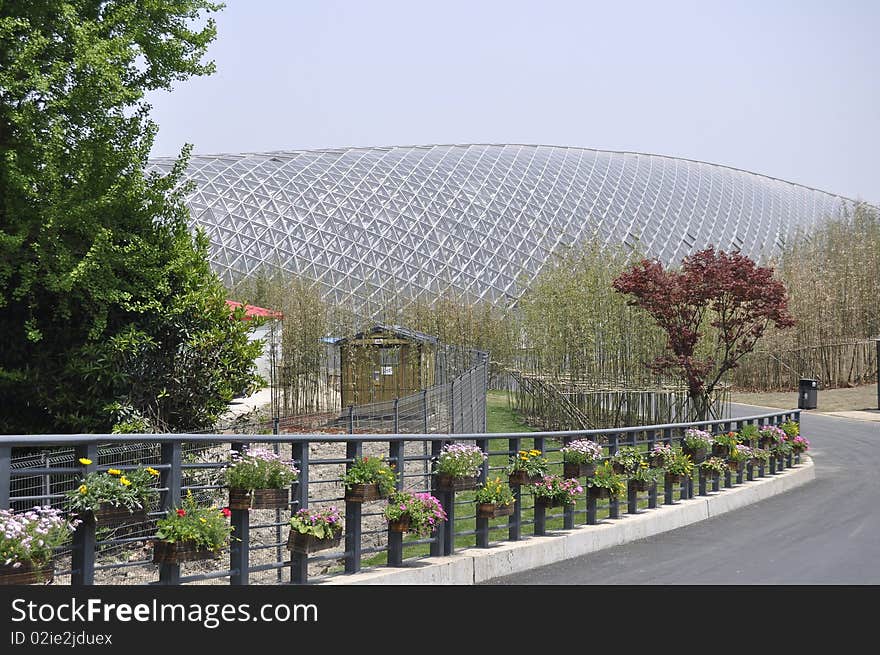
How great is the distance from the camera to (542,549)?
8328 mm

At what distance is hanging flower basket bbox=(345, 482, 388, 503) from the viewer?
6.98 meters

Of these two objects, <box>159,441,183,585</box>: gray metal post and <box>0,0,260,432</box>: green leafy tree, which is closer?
<box>159,441,183,585</box>: gray metal post

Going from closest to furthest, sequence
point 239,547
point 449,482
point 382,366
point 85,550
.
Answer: point 85,550 → point 239,547 → point 449,482 → point 382,366

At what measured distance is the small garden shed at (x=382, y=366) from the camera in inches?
984

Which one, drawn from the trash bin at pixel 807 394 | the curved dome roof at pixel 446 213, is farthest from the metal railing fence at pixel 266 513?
the curved dome roof at pixel 446 213

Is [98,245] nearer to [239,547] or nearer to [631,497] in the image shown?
[239,547]

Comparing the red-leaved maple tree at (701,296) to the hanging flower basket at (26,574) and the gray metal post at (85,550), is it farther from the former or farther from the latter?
the hanging flower basket at (26,574)

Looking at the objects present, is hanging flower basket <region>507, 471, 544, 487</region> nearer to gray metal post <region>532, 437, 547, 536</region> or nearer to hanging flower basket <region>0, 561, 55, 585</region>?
gray metal post <region>532, 437, 547, 536</region>

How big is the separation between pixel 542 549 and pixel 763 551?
8.12 ft

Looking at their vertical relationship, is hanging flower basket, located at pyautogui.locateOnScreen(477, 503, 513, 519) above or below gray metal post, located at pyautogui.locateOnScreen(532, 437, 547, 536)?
above

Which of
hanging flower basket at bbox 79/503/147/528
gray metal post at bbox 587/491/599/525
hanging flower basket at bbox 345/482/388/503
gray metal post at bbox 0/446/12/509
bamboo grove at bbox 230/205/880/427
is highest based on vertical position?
bamboo grove at bbox 230/205/880/427

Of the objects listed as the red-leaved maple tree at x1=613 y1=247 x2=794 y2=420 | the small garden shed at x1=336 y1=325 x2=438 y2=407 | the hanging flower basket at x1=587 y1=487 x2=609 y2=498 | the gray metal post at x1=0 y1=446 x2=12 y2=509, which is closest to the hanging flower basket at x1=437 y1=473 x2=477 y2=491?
the hanging flower basket at x1=587 y1=487 x2=609 y2=498

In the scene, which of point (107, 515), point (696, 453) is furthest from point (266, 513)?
point (107, 515)

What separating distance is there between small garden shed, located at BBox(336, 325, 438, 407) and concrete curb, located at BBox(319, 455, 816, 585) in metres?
13.3
